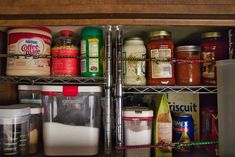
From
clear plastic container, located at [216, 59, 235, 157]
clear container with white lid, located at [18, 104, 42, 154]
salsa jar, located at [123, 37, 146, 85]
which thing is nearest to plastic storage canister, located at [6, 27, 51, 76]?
clear container with white lid, located at [18, 104, 42, 154]

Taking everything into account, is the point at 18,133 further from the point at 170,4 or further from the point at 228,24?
the point at 228,24

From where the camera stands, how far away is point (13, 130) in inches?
29.4

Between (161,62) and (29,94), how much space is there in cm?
54

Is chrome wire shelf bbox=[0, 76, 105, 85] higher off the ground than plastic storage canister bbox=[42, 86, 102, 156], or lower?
higher

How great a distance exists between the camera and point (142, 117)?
30.4 inches

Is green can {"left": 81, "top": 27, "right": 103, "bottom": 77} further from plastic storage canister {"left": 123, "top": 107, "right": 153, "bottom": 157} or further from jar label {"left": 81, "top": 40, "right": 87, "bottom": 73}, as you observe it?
plastic storage canister {"left": 123, "top": 107, "right": 153, "bottom": 157}

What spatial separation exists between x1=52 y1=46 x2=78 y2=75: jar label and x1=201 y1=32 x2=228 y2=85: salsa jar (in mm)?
471

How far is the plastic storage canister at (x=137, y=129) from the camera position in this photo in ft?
2.54

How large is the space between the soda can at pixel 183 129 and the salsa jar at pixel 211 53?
0.50 feet

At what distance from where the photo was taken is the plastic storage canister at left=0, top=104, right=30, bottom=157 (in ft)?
2.38

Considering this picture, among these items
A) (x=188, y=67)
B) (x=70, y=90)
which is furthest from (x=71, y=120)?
(x=188, y=67)

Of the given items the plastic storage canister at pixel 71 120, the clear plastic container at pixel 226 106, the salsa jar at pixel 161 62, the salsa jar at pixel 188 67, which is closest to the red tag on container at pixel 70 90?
the plastic storage canister at pixel 71 120

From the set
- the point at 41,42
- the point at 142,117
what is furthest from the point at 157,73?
the point at 41,42

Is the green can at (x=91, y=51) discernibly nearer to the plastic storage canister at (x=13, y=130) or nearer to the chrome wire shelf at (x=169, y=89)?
the chrome wire shelf at (x=169, y=89)
